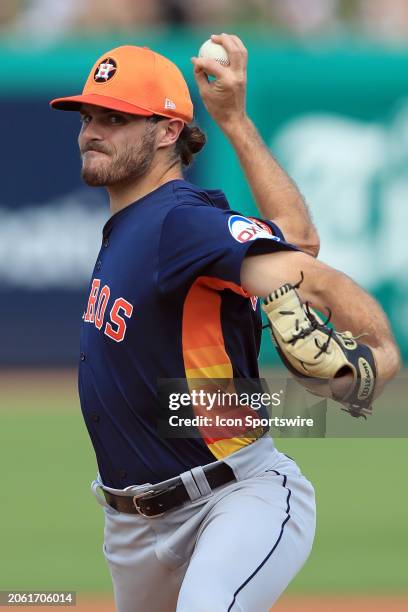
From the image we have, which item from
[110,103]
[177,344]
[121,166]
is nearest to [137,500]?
[177,344]

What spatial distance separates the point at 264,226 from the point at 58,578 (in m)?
3.44

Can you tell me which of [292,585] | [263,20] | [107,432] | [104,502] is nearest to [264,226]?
[107,432]

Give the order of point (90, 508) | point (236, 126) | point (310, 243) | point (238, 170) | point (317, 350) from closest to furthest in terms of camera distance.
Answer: point (317, 350) → point (310, 243) → point (236, 126) → point (90, 508) → point (238, 170)

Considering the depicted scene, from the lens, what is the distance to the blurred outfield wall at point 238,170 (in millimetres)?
12188

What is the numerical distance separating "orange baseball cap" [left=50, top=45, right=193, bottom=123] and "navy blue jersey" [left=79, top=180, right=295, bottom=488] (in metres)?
0.29

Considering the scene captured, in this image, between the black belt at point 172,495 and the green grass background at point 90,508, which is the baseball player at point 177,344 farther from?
the green grass background at point 90,508

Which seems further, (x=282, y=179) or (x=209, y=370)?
(x=282, y=179)

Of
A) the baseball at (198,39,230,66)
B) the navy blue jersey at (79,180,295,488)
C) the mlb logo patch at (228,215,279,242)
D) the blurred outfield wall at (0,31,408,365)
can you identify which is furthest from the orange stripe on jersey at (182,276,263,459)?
the blurred outfield wall at (0,31,408,365)

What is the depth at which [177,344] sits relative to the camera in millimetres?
3842

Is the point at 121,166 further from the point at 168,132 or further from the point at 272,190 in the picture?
the point at 272,190

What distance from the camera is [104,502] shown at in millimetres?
4188

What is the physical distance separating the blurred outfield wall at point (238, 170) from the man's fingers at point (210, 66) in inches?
299

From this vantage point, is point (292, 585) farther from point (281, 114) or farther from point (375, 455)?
point (281, 114)

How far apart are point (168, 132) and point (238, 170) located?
27.2 feet
